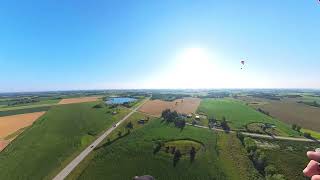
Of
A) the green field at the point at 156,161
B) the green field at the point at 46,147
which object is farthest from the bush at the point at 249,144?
the green field at the point at 46,147

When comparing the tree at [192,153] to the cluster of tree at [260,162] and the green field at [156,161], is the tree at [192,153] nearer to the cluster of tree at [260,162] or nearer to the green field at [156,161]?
the green field at [156,161]

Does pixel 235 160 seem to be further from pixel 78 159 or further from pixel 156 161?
pixel 78 159


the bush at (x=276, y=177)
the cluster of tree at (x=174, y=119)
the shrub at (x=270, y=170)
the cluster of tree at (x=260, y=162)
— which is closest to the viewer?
the bush at (x=276, y=177)

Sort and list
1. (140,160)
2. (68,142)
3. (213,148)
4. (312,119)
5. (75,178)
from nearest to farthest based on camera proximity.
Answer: (75,178)
(140,160)
(213,148)
(68,142)
(312,119)

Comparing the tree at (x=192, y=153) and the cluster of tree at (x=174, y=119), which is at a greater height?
the cluster of tree at (x=174, y=119)

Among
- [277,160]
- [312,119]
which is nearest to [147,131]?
[277,160]

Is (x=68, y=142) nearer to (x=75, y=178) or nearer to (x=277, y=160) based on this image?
(x=75, y=178)

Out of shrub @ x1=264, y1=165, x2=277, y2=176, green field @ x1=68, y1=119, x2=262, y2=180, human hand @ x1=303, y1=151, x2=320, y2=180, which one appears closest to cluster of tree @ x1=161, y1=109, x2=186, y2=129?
green field @ x1=68, y1=119, x2=262, y2=180

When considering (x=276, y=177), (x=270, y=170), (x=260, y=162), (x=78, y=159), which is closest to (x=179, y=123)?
(x=260, y=162)
